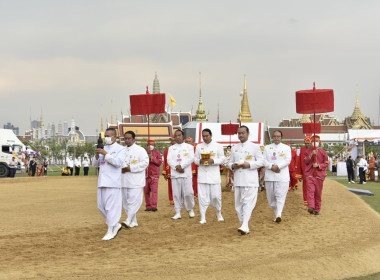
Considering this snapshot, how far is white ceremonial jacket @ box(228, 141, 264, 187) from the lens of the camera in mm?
9039

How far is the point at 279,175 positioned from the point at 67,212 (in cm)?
567

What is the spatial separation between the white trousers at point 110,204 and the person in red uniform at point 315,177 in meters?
4.69

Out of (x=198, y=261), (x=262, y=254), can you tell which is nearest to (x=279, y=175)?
(x=262, y=254)

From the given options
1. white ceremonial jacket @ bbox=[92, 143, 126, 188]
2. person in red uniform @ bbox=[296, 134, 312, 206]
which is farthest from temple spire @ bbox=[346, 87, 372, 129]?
white ceremonial jacket @ bbox=[92, 143, 126, 188]

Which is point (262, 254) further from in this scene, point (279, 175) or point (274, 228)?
point (279, 175)

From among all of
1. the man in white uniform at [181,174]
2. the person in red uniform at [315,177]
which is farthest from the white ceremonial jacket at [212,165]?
the person in red uniform at [315,177]

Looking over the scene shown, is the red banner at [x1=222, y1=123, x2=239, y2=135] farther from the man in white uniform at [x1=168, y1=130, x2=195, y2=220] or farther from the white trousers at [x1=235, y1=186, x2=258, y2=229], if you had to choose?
the white trousers at [x1=235, y1=186, x2=258, y2=229]

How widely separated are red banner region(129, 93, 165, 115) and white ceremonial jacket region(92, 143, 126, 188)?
4213 millimetres

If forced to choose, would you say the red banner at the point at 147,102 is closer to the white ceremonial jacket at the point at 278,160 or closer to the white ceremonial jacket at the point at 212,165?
the white ceremonial jacket at the point at 212,165

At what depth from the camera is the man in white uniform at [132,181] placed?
958cm

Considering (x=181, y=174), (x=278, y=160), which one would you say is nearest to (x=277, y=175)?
(x=278, y=160)

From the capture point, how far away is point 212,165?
1005 cm

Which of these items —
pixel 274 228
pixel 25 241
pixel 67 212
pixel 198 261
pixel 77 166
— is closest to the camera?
pixel 198 261

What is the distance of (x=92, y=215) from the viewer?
1216cm
